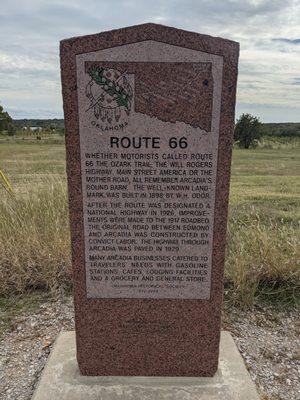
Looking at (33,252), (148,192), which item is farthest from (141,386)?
(33,252)

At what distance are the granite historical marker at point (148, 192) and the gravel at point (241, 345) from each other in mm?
460

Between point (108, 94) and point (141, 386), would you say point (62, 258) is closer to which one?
point (141, 386)

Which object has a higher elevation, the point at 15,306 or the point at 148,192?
the point at 148,192

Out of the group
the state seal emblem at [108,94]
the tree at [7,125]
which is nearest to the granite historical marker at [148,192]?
the state seal emblem at [108,94]

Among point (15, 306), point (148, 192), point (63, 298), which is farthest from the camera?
point (63, 298)

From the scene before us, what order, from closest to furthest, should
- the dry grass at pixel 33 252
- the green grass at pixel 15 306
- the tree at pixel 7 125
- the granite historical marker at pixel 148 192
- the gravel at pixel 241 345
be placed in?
the granite historical marker at pixel 148 192
the gravel at pixel 241 345
the green grass at pixel 15 306
the dry grass at pixel 33 252
the tree at pixel 7 125

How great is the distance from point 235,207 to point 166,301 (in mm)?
5241

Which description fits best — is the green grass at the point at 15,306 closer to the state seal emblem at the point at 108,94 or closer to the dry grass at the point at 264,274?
the dry grass at the point at 264,274

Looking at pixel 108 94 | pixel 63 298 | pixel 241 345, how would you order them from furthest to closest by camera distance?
1. pixel 63 298
2. pixel 241 345
3. pixel 108 94

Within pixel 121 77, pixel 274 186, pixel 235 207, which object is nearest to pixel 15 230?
pixel 121 77

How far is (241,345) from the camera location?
3.51 metres

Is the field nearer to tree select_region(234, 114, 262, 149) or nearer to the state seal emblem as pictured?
the state seal emblem

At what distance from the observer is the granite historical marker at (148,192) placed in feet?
8.07

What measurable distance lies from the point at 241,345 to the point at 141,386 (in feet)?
3.37
